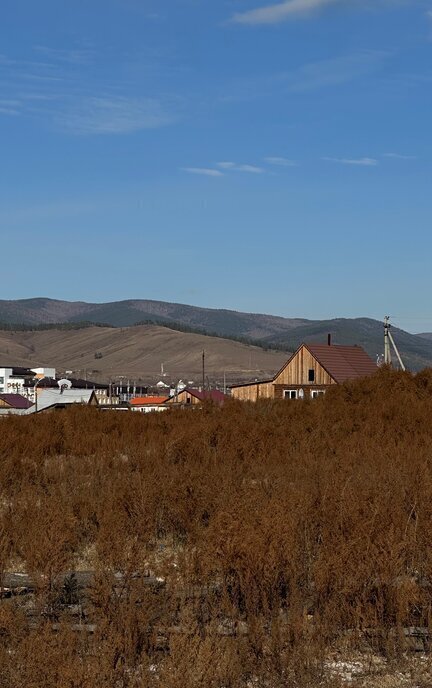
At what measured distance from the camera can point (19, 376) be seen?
164 m

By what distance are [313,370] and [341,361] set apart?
2285 mm

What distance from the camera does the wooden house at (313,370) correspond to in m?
55.8

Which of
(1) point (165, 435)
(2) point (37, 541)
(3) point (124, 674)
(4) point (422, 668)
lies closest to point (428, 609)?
(4) point (422, 668)

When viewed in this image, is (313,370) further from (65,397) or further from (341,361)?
(65,397)

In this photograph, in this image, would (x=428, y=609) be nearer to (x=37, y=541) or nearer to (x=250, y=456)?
(x=37, y=541)

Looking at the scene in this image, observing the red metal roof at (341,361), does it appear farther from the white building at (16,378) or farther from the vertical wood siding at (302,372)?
the white building at (16,378)

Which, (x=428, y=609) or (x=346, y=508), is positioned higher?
(x=346, y=508)

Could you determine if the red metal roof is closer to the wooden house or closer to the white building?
the wooden house

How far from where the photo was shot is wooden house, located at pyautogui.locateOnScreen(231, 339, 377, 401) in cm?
5581

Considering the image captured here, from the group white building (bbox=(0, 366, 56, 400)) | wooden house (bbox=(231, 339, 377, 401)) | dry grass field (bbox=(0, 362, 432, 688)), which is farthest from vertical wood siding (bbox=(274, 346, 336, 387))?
white building (bbox=(0, 366, 56, 400))

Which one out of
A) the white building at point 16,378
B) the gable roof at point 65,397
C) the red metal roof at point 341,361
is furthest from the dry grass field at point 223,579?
the white building at point 16,378

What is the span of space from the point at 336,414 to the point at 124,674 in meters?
15.9

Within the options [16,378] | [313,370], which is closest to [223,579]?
[313,370]

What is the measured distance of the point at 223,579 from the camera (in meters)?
7.97
